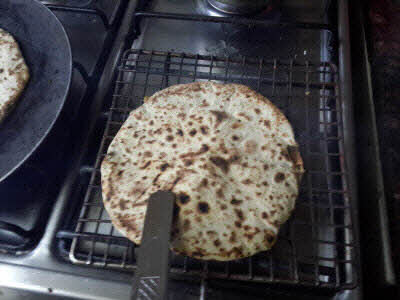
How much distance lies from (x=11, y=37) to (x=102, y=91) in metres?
0.52

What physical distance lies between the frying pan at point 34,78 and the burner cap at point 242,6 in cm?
80

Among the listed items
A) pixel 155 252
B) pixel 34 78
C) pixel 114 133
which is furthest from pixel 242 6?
pixel 155 252

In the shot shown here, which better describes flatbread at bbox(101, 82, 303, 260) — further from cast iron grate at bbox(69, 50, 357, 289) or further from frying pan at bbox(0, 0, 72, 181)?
frying pan at bbox(0, 0, 72, 181)

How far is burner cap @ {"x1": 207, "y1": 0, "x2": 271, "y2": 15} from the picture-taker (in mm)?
1485

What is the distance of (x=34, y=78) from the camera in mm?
1275

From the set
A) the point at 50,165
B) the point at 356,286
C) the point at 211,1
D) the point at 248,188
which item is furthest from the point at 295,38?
the point at 50,165

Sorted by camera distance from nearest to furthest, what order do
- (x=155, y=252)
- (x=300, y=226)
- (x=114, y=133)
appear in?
(x=155, y=252) → (x=300, y=226) → (x=114, y=133)

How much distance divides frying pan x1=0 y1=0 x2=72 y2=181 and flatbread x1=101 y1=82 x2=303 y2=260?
325mm

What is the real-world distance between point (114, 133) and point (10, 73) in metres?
0.54

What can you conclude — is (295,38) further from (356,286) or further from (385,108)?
(356,286)

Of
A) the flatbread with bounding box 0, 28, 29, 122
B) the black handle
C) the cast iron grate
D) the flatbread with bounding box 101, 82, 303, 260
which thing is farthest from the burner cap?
the black handle

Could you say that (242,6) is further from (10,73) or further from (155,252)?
(155,252)

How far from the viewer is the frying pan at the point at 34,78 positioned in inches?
42.8

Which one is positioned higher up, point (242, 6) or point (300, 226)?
point (242, 6)
